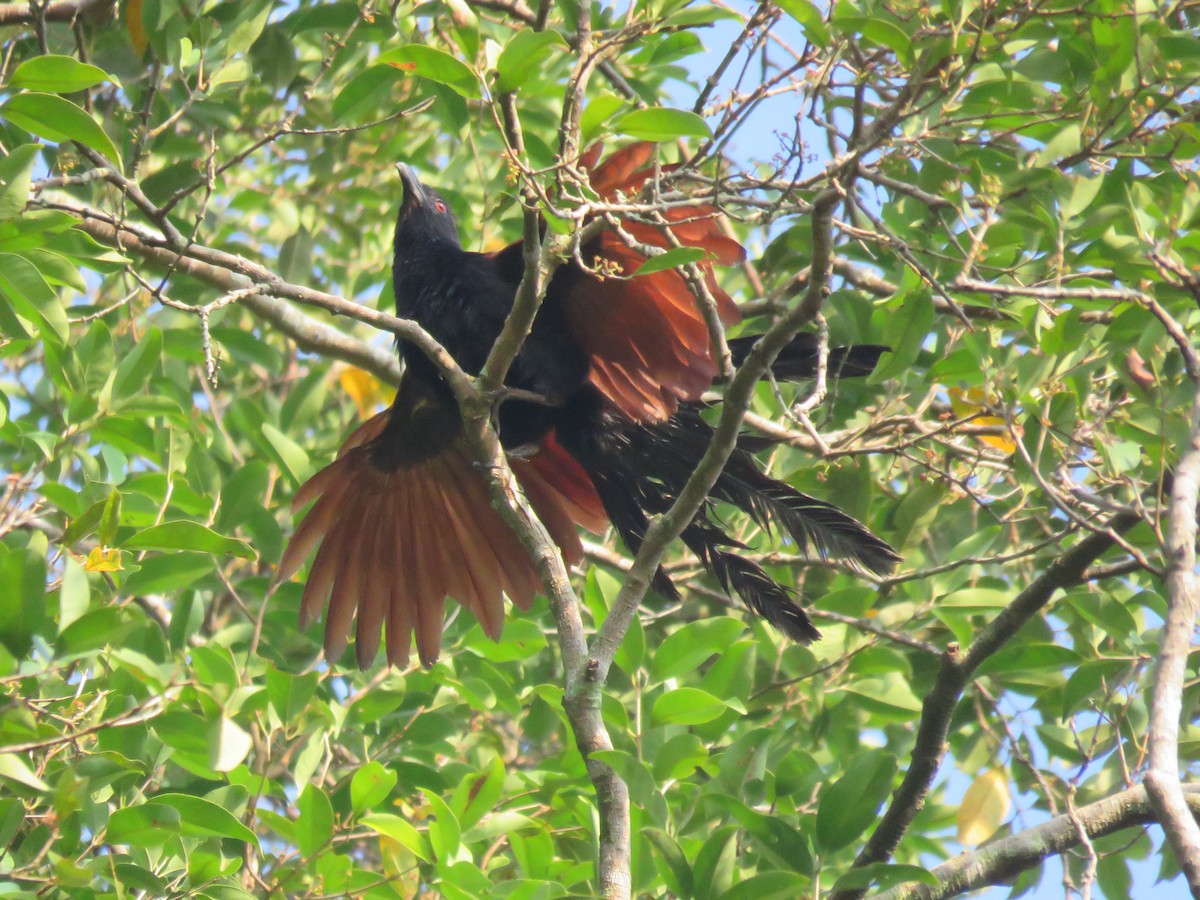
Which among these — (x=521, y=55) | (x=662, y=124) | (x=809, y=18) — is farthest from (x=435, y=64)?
(x=809, y=18)

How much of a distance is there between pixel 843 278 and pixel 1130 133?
1.18 meters

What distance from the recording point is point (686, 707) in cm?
286

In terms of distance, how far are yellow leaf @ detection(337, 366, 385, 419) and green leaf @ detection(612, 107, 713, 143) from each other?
2904 mm

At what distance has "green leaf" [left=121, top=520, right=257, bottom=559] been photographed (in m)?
2.65

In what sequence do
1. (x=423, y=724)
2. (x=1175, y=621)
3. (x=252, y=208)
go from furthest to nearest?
(x=252, y=208)
(x=423, y=724)
(x=1175, y=621)

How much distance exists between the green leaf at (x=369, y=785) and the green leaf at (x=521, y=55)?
1.46 meters

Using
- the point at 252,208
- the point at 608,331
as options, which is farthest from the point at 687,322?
the point at 252,208

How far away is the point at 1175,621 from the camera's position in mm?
1898

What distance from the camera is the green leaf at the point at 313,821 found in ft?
8.82

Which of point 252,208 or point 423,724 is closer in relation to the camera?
point 423,724

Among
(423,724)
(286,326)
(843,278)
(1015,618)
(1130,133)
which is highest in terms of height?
(1130,133)

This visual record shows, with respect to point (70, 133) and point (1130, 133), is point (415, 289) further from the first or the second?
point (1130, 133)

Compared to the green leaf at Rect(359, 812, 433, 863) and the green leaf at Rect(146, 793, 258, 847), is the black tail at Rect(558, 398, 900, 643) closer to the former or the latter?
the green leaf at Rect(359, 812, 433, 863)

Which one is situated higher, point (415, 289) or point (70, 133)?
point (70, 133)
